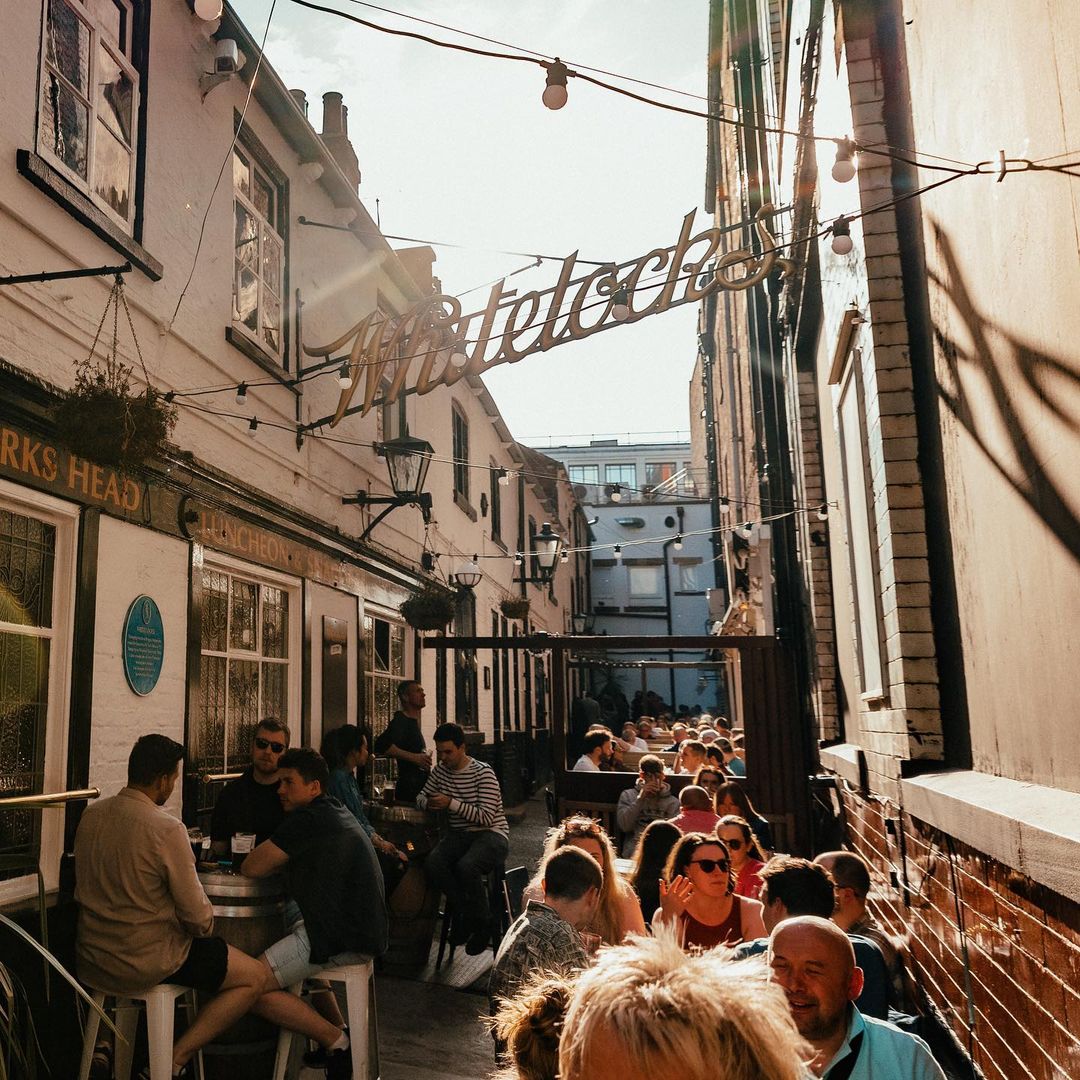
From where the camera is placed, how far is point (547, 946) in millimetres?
3975

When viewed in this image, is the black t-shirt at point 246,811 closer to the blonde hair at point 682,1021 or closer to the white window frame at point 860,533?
the white window frame at point 860,533

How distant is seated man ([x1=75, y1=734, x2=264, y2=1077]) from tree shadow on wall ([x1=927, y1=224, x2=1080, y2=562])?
3.78 m

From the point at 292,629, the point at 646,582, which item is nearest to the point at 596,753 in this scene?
the point at 292,629

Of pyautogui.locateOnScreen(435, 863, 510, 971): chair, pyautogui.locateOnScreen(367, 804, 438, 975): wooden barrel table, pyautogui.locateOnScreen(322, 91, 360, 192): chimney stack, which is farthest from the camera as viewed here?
pyautogui.locateOnScreen(322, 91, 360, 192): chimney stack

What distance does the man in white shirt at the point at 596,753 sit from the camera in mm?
12461

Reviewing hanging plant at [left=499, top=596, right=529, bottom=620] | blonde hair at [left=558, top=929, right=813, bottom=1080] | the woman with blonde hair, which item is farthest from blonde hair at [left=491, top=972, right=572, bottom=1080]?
hanging plant at [left=499, top=596, right=529, bottom=620]

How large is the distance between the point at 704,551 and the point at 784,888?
4234 centimetres

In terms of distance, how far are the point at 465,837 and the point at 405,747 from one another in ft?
8.99

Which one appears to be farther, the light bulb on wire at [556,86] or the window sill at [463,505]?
the window sill at [463,505]

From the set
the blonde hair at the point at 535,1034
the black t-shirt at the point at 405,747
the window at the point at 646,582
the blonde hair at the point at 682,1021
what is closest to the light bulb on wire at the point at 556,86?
the blonde hair at the point at 535,1034

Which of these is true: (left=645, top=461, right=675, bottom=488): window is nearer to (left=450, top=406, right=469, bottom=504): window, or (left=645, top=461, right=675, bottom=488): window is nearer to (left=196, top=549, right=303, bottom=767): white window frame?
(left=450, top=406, right=469, bottom=504): window

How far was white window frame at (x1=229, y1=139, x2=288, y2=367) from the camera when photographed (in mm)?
8688

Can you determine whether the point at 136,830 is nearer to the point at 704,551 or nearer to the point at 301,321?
the point at 301,321

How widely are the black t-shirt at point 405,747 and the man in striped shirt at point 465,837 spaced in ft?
6.20
